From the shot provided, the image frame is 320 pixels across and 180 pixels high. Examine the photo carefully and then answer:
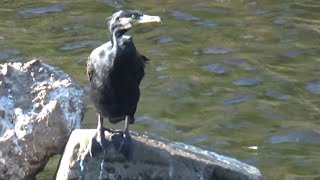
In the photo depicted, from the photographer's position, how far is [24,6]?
15.2 meters

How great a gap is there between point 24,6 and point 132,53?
288 inches

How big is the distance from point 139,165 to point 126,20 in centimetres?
113

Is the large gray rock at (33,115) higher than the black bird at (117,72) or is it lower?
lower

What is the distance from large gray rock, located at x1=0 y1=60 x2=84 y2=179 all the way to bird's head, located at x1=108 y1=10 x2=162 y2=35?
3.73 ft

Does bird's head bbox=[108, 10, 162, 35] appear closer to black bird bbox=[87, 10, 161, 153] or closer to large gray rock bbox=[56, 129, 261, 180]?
black bird bbox=[87, 10, 161, 153]

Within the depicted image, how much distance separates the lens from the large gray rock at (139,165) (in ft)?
26.9

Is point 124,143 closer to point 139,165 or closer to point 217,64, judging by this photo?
point 139,165

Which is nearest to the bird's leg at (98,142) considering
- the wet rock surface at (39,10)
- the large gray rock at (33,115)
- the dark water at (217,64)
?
the large gray rock at (33,115)

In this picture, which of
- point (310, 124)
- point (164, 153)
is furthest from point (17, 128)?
point (310, 124)

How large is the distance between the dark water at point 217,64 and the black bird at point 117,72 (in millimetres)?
1474

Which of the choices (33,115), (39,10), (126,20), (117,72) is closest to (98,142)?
(117,72)

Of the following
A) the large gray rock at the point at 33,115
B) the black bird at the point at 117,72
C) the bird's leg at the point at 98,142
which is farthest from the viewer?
the large gray rock at the point at 33,115

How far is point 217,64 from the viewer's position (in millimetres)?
12602

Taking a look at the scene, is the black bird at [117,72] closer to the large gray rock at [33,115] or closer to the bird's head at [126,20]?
the bird's head at [126,20]
